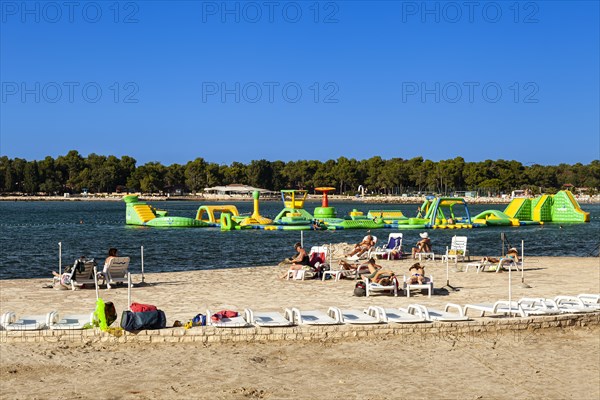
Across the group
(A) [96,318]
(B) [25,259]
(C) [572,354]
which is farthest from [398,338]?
(B) [25,259]

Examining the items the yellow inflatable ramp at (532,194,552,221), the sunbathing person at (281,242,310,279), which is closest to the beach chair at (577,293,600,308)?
the sunbathing person at (281,242,310,279)

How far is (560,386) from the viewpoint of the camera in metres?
8.52

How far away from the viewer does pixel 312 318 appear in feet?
35.5

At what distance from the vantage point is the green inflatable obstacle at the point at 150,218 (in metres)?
52.4

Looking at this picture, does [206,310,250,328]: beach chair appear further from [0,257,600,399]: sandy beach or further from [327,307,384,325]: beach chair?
[327,307,384,325]: beach chair

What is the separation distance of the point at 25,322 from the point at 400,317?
5.62 m

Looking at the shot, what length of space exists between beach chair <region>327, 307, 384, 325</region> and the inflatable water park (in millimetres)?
38463

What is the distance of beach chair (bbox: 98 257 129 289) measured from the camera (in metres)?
15.2

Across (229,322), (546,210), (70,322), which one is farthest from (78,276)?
(546,210)

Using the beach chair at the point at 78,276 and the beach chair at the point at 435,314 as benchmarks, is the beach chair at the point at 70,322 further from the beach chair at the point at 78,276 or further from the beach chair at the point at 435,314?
the beach chair at the point at 435,314

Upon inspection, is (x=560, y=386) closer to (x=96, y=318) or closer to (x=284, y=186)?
(x=96, y=318)

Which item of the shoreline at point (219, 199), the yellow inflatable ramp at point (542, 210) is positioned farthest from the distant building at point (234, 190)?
the yellow inflatable ramp at point (542, 210)

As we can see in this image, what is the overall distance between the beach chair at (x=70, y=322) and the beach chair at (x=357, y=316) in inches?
143

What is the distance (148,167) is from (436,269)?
16170 centimetres
